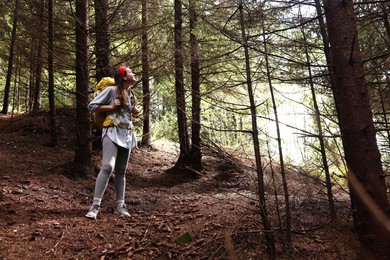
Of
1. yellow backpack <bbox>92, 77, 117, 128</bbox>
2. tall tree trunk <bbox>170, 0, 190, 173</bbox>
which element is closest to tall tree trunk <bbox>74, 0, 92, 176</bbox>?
yellow backpack <bbox>92, 77, 117, 128</bbox>

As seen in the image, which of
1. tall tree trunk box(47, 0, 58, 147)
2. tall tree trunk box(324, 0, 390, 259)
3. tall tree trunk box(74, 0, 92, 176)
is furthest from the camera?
tall tree trunk box(47, 0, 58, 147)

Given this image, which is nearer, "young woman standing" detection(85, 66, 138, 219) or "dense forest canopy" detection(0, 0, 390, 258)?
"dense forest canopy" detection(0, 0, 390, 258)

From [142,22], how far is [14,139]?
460 cm

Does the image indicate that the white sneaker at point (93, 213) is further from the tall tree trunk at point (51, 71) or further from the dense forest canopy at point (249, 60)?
the tall tree trunk at point (51, 71)

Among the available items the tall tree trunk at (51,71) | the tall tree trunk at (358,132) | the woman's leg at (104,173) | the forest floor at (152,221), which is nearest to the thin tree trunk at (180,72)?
the forest floor at (152,221)

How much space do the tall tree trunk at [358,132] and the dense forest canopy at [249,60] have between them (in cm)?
4

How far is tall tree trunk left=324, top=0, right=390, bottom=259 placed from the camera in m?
2.51

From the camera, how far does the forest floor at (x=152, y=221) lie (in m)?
3.22

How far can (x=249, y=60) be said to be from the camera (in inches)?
177

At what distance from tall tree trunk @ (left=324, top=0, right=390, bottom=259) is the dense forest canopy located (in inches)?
1.5

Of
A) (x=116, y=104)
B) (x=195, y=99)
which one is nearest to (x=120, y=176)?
(x=116, y=104)

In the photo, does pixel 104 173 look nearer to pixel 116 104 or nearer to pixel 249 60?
pixel 116 104

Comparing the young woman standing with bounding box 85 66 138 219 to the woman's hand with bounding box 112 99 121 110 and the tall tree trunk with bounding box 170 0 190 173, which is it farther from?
the tall tree trunk with bounding box 170 0 190 173

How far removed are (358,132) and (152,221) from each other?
3015 millimetres
